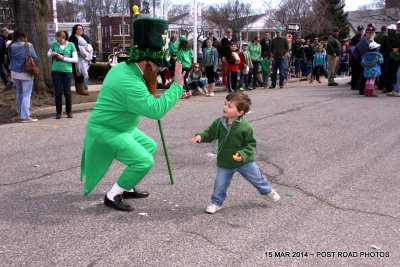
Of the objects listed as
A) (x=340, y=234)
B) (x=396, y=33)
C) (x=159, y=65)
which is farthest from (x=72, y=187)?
(x=396, y=33)

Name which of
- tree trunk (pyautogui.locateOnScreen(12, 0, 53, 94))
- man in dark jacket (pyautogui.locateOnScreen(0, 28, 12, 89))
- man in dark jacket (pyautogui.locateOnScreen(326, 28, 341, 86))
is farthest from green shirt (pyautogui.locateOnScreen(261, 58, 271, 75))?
man in dark jacket (pyautogui.locateOnScreen(0, 28, 12, 89))

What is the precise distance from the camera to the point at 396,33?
1235 cm

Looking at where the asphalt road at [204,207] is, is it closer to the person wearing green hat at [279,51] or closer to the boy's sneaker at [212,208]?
the boy's sneaker at [212,208]

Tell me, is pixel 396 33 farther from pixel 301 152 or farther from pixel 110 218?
pixel 110 218

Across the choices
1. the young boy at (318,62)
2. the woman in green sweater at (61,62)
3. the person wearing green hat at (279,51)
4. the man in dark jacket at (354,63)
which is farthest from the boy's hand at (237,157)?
the young boy at (318,62)

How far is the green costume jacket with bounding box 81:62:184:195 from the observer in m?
4.07

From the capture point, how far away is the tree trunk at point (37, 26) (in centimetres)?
1177

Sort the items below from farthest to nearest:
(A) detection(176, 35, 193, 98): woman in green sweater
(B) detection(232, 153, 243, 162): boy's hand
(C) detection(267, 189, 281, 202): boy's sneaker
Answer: (A) detection(176, 35, 193, 98): woman in green sweater < (C) detection(267, 189, 281, 202): boy's sneaker < (B) detection(232, 153, 243, 162): boy's hand

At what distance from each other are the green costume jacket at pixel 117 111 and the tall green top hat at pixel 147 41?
0.13m

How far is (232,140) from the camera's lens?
416cm

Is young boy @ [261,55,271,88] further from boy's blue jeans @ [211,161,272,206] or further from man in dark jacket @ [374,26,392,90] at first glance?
boy's blue jeans @ [211,161,272,206]

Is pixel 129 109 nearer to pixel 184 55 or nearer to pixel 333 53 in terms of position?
pixel 184 55

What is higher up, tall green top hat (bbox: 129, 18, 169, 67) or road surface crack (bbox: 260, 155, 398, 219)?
tall green top hat (bbox: 129, 18, 169, 67)

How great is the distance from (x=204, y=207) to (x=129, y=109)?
1183 mm
